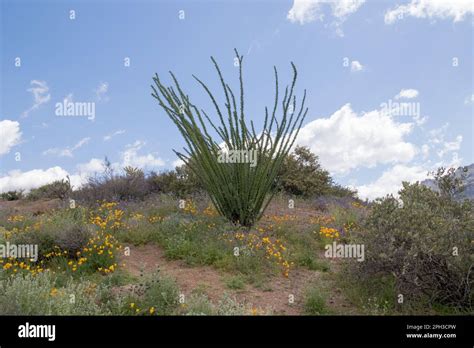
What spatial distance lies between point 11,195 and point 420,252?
56.4 feet

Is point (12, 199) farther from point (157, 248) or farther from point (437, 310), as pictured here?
point (437, 310)

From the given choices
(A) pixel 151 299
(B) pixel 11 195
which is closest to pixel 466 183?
(A) pixel 151 299

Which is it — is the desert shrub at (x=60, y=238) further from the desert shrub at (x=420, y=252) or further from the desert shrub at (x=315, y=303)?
the desert shrub at (x=420, y=252)

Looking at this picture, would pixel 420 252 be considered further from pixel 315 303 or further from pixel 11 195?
pixel 11 195

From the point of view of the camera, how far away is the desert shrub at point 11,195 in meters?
18.5

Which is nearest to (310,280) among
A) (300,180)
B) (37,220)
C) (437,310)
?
(437,310)

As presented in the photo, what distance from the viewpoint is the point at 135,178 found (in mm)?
15078

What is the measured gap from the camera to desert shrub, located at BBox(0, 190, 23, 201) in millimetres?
18531

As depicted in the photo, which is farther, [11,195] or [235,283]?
[11,195]

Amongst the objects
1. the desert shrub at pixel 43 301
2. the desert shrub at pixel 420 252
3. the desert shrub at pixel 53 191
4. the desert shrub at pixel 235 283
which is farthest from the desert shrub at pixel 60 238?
the desert shrub at pixel 53 191

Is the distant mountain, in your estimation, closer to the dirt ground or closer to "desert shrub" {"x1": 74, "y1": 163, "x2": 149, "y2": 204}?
the dirt ground

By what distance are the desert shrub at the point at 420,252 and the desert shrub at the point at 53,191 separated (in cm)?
1123

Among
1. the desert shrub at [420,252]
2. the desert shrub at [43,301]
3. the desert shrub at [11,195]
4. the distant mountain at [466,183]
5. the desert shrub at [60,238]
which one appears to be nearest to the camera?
the desert shrub at [43,301]

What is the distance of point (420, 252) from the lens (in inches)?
227
